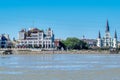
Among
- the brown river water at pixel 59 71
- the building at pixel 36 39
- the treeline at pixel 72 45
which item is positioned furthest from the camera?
the treeline at pixel 72 45

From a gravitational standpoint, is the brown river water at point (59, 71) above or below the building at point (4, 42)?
below

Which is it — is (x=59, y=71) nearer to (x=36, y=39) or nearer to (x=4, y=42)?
(x=36, y=39)

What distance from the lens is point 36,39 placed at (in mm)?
175375

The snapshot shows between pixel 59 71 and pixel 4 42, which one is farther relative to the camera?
pixel 4 42

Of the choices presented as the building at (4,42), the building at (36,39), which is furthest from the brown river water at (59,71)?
the building at (4,42)

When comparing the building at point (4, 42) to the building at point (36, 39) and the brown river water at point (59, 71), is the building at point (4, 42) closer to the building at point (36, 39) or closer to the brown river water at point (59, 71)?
the building at point (36, 39)

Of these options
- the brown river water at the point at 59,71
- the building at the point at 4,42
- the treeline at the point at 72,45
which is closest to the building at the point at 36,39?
the building at the point at 4,42

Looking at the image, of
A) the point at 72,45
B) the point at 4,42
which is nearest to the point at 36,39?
the point at 4,42

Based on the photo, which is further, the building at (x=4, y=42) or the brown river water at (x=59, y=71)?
the building at (x=4, y=42)

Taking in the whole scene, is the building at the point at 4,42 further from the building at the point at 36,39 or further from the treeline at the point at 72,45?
the treeline at the point at 72,45

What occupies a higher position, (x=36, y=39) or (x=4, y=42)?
(x=36, y=39)

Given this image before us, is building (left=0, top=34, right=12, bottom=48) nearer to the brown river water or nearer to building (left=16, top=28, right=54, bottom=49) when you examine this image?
building (left=16, top=28, right=54, bottom=49)

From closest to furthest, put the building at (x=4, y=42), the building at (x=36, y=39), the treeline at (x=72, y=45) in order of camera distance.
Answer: the building at (x=36, y=39), the building at (x=4, y=42), the treeline at (x=72, y=45)

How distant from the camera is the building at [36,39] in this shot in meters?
174
